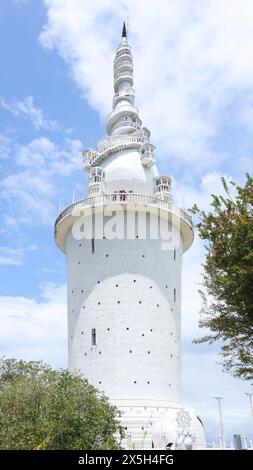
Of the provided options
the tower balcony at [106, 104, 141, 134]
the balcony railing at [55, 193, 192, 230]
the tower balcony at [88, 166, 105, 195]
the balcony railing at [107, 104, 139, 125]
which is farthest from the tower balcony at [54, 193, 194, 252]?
the balcony railing at [107, 104, 139, 125]

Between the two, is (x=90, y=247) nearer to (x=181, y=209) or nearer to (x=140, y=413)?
(x=181, y=209)

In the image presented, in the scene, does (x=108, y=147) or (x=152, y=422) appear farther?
(x=108, y=147)

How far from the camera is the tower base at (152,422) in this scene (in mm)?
32281

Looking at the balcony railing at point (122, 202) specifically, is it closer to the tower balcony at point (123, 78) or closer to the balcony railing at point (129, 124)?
the balcony railing at point (129, 124)

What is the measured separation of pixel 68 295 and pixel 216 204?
2443 centimetres

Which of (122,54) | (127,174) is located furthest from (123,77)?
(127,174)

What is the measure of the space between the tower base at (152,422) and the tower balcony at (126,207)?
14.3m

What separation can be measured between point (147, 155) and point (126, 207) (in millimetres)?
7031

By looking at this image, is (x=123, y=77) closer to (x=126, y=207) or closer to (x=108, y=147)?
(x=108, y=147)

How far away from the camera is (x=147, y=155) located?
43.8 m

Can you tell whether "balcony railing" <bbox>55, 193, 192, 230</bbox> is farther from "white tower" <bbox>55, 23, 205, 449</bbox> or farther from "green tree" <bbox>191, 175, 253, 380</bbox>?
"green tree" <bbox>191, 175, 253, 380</bbox>

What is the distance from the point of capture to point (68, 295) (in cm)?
4025

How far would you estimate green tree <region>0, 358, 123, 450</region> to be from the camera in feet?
70.8
